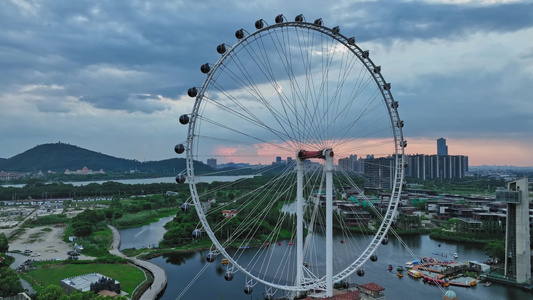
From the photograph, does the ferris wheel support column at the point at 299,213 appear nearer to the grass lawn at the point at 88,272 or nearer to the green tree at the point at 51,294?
the green tree at the point at 51,294

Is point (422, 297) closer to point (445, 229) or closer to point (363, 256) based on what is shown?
point (363, 256)

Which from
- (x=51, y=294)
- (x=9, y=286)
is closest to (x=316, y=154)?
(x=51, y=294)

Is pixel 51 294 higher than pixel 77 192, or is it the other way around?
pixel 51 294

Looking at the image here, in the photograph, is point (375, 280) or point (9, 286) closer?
point (9, 286)

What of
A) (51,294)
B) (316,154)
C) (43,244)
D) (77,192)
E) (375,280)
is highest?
(316,154)

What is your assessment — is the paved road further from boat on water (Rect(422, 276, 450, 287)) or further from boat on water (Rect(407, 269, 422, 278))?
boat on water (Rect(422, 276, 450, 287))

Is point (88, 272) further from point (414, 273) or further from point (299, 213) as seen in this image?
point (414, 273)

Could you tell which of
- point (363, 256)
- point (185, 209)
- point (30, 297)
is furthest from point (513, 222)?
point (30, 297)
